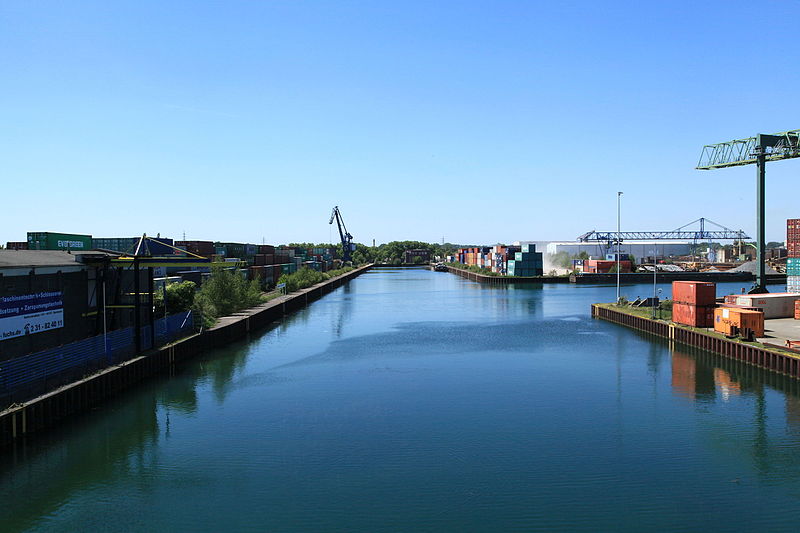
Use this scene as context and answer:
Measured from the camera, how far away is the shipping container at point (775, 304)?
130ft

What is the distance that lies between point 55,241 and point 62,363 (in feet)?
38.1

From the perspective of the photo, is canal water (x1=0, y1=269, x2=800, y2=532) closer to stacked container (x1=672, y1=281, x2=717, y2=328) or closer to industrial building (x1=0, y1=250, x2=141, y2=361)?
industrial building (x1=0, y1=250, x2=141, y2=361)

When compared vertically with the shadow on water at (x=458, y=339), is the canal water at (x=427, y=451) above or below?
below

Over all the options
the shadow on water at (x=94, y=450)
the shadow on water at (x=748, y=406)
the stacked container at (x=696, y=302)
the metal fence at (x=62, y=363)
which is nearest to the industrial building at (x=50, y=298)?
the metal fence at (x=62, y=363)

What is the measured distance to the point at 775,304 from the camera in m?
40.3

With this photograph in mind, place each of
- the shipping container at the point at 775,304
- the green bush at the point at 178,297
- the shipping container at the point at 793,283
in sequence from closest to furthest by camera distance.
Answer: the green bush at the point at 178,297 < the shipping container at the point at 775,304 < the shipping container at the point at 793,283

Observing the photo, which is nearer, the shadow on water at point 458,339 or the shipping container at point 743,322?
the shipping container at point 743,322

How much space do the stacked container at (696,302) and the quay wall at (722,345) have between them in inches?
35.0

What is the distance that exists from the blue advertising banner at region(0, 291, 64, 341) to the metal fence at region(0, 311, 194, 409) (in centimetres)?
136

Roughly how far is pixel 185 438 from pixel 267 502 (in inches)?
259

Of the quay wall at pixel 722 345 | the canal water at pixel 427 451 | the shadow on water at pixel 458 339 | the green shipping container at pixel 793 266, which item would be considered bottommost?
the canal water at pixel 427 451

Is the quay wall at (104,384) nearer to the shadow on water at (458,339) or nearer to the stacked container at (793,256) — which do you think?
the shadow on water at (458,339)

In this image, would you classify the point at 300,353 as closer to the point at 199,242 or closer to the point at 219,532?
the point at 219,532

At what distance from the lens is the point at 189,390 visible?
26.6 meters
